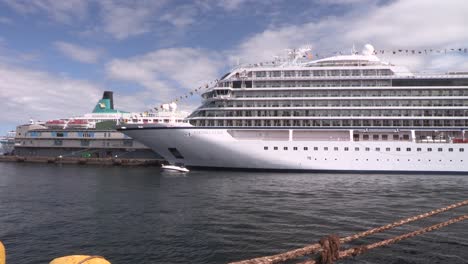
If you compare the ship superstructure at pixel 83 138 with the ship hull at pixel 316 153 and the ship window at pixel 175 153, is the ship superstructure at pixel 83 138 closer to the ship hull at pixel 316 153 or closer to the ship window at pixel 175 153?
the ship window at pixel 175 153

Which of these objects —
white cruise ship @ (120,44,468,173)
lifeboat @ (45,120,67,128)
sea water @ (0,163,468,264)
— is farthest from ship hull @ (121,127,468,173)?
lifeboat @ (45,120,67,128)

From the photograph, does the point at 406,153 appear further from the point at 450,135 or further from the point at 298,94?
the point at 298,94

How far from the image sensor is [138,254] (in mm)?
10352

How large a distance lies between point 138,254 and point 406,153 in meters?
28.9

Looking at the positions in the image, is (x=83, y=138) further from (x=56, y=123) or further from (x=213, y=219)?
(x=213, y=219)

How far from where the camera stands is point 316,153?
31906 mm

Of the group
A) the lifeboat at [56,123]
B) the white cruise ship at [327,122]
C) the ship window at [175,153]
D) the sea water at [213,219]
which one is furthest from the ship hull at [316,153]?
the lifeboat at [56,123]

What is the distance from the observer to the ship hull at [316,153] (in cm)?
3150

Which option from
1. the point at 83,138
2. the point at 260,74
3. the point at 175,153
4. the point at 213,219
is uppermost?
the point at 260,74

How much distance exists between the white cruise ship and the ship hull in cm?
9

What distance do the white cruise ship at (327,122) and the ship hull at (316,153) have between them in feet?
0.31

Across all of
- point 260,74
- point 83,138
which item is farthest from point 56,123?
point 260,74

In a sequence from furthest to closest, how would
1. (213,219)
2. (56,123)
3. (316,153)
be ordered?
(56,123), (316,153), (213,219)

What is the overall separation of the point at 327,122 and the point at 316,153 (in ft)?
13.4
